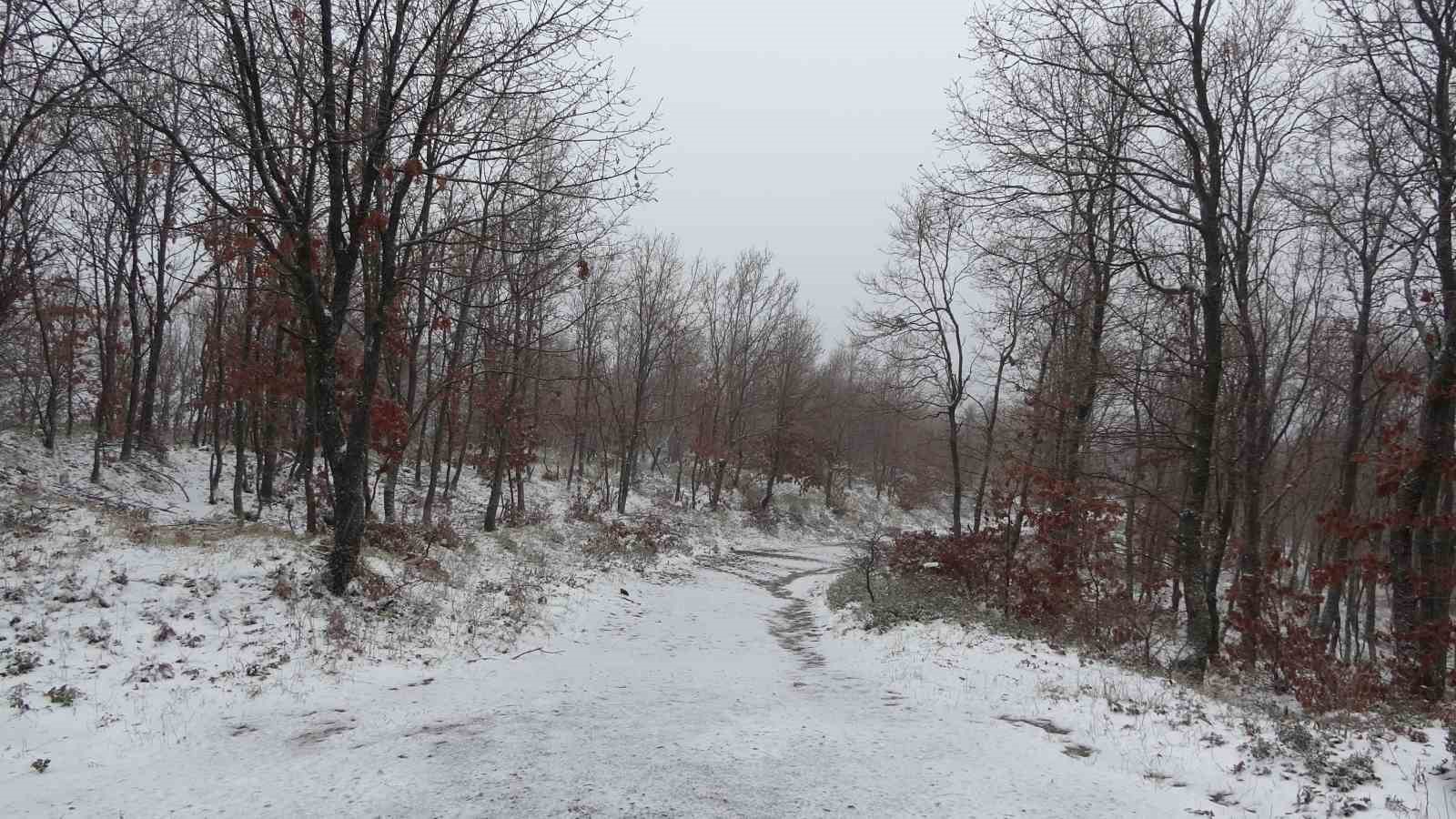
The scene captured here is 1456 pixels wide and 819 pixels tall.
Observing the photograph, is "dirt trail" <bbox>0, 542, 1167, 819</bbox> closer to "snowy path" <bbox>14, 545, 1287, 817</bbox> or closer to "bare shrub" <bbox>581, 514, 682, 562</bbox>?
"snowy path" <bbox>14, 545, 1287, 817</bbox>

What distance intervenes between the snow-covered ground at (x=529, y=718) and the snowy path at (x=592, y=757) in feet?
0.08

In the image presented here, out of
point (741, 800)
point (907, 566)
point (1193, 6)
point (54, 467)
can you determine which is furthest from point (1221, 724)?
point (54, 467)

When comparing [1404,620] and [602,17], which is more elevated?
[602,17]

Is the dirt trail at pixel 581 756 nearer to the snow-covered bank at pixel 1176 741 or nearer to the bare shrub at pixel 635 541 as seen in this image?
the snow-covered bank at pixel 1176 741

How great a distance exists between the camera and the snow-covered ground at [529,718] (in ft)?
14.1

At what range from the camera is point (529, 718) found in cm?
578

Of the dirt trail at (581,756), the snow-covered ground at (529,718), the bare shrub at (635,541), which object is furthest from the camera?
the bare shrub at (635,541)

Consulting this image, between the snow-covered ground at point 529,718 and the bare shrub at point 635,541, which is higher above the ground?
the snow-covered ground at point 529,718

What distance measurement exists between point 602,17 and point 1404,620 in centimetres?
1208

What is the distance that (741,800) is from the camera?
170 inches

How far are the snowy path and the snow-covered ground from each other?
0.03 m

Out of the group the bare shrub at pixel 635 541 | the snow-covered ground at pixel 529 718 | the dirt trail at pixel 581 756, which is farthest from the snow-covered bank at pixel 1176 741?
the bare shrub at pixel 635 541

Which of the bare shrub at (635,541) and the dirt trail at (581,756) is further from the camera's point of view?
the bare shrub at (635,541)

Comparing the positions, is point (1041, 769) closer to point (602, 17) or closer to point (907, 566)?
point (602, 17)
